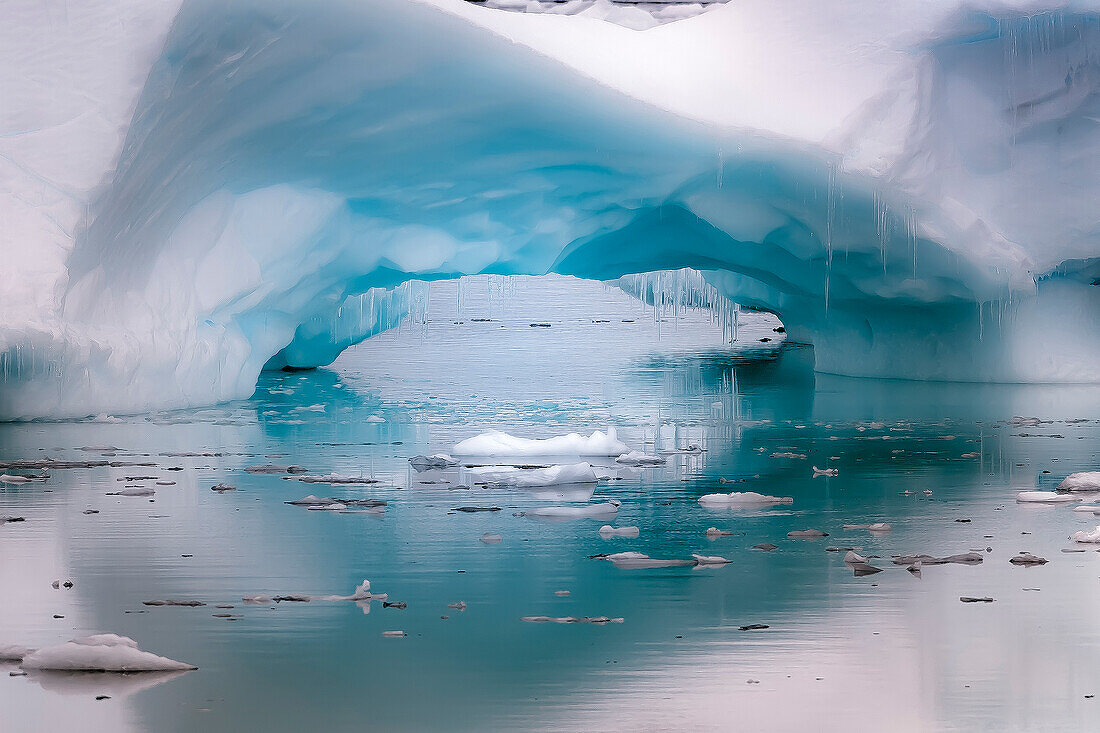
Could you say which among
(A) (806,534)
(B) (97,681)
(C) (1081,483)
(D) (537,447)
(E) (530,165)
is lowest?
(B) (97,681)

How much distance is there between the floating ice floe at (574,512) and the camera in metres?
4.10

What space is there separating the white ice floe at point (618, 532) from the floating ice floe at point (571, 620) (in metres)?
1.04

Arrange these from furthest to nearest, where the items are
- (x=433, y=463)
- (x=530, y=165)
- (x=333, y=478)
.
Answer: (x=530, y=165) < (x=433, y=463) < (x=333, y=478)

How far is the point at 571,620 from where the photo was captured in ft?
8.48

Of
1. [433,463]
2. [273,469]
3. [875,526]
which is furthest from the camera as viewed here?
[433,463]

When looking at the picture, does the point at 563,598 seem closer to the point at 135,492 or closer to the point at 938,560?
the point at 938,560

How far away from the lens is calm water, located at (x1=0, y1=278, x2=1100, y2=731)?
6.59 feet

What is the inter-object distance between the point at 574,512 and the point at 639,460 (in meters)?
1.60

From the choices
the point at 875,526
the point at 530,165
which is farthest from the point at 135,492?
the point at 530,165

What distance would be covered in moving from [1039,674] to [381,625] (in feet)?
4.25

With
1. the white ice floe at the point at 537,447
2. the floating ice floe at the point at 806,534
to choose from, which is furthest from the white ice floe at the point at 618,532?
the white ice floe at the point at 537,447

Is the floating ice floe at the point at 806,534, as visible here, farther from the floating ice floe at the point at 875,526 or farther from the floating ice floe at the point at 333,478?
the floating ice floe at the point at 333,478

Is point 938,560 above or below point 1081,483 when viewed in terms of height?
below

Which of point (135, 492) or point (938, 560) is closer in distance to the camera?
point (938, 560)
